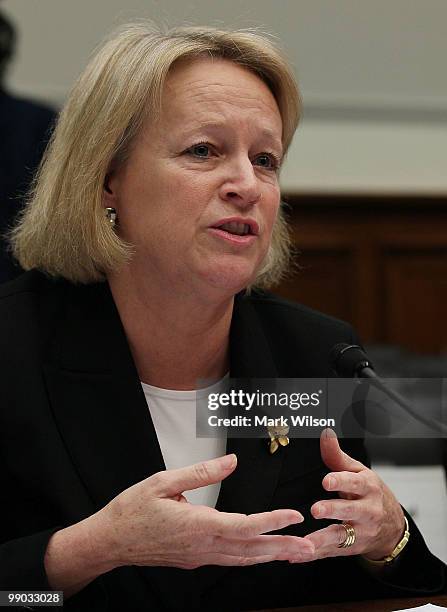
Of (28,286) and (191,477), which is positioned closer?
(191,477)

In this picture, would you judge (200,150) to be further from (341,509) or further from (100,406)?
(341,509)

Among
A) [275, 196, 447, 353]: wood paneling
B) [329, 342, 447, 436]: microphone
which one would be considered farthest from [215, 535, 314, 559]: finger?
[275, 196, 447, 353]: wood paneling

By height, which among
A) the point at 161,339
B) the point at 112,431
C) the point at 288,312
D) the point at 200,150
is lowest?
the point at 112,431

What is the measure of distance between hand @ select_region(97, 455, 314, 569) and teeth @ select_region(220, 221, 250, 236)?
479 millimetres

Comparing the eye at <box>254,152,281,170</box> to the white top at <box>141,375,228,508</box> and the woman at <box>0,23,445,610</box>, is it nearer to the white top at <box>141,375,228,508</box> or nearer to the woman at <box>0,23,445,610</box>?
the woman at <box>0,23,445,610</box>

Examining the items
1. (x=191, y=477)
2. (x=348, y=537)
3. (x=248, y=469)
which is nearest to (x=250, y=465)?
(x=248, y=469)

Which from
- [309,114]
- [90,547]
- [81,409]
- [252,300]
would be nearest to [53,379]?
[81,409]

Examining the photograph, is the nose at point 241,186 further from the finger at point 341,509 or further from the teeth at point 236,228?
the finger at point 341,509

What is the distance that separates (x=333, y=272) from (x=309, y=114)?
787 mm

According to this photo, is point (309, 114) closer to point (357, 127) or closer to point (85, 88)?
point (357, 127)

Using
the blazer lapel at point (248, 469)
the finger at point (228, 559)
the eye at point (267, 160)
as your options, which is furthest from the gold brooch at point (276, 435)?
the eye at point (267, 160)

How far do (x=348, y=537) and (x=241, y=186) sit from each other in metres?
0.59

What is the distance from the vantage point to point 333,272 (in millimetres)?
4727

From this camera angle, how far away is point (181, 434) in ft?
5.47
